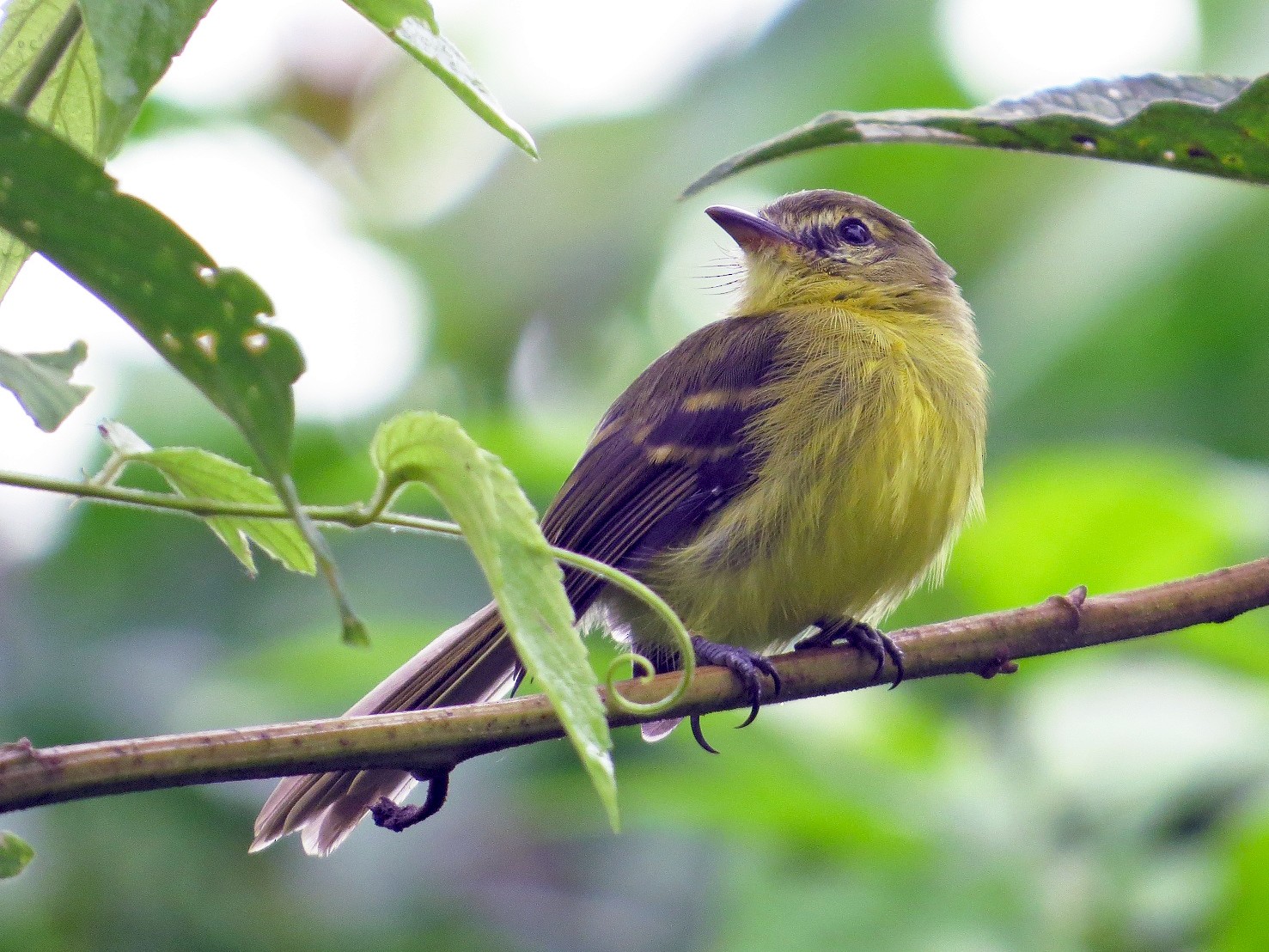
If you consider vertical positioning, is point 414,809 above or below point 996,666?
above

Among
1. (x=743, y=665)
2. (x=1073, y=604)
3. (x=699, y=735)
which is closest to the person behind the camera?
(x=1073, y=604)

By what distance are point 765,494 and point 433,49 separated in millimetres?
2279

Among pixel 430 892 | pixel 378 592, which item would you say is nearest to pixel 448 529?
pixel 430 892

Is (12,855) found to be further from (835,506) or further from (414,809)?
(835,506)

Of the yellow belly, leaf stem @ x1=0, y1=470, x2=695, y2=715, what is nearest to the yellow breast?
the yellow belly

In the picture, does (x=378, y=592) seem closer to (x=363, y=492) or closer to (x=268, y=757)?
(x=363, y=492)

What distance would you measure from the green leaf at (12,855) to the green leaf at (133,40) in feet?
2.56

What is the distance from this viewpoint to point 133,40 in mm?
1284

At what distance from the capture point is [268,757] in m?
1.67

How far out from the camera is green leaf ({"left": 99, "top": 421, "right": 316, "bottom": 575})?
5.18ft

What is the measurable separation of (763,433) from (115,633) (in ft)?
8.20

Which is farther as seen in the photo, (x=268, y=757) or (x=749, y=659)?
(x=749, y=659)

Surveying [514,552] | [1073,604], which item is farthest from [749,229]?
[514,552]

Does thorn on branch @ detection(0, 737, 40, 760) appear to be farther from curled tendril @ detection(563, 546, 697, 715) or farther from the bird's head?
the bird's head
